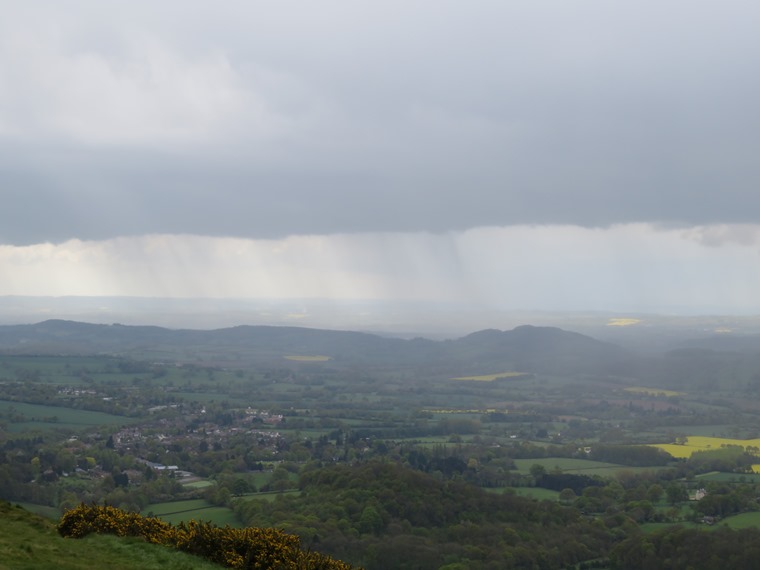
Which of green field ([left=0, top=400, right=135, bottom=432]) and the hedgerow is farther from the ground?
the hedgerow

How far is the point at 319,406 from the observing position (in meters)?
121

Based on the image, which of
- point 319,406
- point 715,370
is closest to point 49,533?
point 319,406

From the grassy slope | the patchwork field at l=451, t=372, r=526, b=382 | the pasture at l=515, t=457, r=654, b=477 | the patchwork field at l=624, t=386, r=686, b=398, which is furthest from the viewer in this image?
the patchwork field at l=451, t=372, r=526, b=382

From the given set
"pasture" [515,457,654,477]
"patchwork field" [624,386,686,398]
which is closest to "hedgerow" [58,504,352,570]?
"pasture" [515,457,654,477]

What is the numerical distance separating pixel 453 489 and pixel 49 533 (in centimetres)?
3609

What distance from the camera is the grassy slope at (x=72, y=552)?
16281 mm

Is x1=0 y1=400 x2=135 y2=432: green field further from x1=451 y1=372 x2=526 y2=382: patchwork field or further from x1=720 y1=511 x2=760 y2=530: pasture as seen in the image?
x1=451 y1=372 x2=526 y2=382: patchwork field

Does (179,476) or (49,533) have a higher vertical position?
(49,533)

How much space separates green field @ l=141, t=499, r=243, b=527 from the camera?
44250 millimetres

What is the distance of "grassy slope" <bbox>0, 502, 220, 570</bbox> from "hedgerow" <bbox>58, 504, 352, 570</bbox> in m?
0.45

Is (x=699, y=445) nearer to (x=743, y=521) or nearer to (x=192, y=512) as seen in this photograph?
(x=743, y=521)

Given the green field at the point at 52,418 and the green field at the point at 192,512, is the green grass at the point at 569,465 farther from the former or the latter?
the green field at the point at 52,418

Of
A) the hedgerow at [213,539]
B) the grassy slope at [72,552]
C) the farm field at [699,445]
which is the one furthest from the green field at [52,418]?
the grassy slope at [72,552]

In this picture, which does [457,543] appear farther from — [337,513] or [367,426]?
Result: [367,426]
